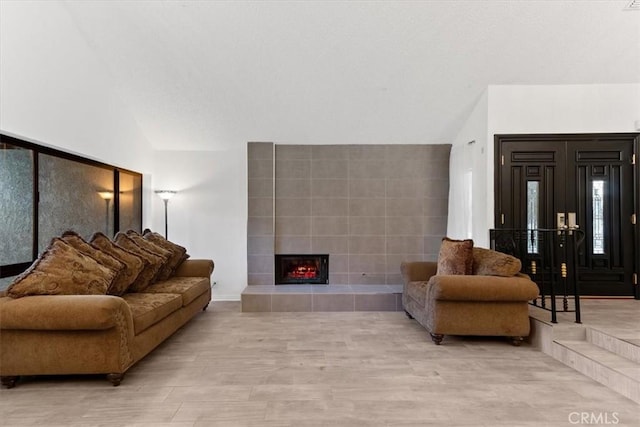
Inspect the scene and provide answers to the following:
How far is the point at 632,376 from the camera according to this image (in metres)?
2.43

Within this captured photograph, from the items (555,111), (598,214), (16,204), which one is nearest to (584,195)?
(598,214)

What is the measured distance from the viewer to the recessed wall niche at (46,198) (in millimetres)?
3025

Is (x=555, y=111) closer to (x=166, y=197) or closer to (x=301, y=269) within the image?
(x=301, y=269)

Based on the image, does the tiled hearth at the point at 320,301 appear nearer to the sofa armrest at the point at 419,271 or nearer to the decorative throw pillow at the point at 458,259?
the sofa armrest at the point at 419,271

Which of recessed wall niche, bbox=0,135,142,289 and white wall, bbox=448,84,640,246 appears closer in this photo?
recessed wall niche, bbox=0,135,142,289

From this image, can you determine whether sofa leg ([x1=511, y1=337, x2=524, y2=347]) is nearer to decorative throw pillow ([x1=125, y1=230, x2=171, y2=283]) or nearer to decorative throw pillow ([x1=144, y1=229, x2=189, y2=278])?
decorative throw pillow ([x1=125, y1=230, x2=171, y2=283])

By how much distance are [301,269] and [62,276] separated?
3.20 m

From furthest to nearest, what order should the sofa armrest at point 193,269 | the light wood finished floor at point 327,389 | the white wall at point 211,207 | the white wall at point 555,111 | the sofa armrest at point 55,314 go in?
1. the white wall at point 211,207
2. the sofa armrest at point 193,269
3. the white wall at point 555,111
4. the sofa armrest at point 55,314
5. the light wood finished floor at point 327,389

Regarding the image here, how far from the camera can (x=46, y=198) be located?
3484mm

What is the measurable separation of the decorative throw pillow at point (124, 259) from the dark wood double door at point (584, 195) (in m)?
4.10

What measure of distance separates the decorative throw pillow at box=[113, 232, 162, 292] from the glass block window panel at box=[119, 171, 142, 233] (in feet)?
3.43

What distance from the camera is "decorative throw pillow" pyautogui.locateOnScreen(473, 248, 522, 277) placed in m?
3.37

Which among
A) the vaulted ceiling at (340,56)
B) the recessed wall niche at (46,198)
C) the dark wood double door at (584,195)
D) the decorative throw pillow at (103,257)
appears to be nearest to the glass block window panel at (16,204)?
the recessed wall niche at (46,198)

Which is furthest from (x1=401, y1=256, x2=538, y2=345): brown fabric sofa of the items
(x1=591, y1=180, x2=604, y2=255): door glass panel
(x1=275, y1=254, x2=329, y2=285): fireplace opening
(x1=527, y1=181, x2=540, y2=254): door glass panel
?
(x1=275, y1=254, x2=329, y2=285): fireplace opening
